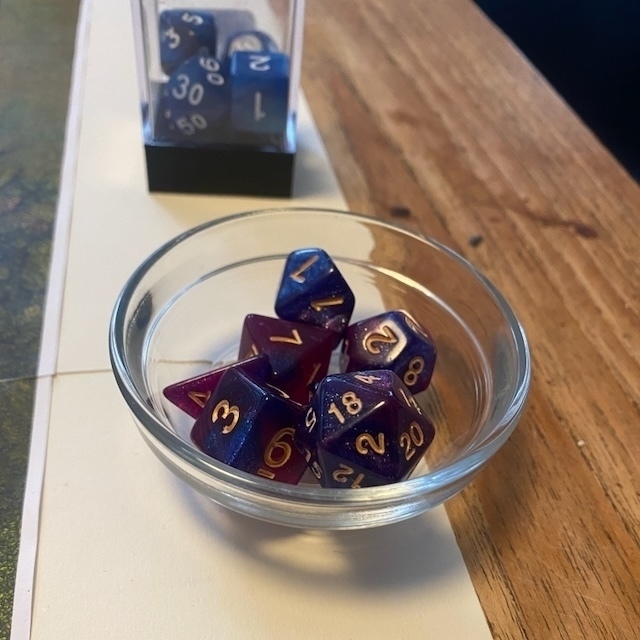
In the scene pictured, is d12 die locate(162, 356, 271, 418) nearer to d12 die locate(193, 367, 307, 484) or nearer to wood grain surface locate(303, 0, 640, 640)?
d12 die locate(193, 367, 307, 484)

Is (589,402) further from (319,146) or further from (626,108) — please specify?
(626,108)

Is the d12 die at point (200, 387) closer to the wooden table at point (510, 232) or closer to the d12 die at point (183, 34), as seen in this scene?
the wooden table at point (510, 232)

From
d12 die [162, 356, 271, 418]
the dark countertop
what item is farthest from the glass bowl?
the dark countertop

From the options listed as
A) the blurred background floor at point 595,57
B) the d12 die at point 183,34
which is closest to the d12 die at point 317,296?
the d12 die at point 183,34

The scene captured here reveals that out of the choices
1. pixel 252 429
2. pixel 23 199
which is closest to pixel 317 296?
pixel 252 429

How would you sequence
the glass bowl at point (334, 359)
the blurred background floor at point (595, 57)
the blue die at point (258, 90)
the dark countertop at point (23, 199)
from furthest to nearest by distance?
the blurred background floor at point (595, 57)
the blue die at point (258, 90)
the dark countertop at point (23, 199)
the glass bowl at point (334, 359)

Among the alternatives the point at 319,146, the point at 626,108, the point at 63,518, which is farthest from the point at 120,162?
the point at 626,108
